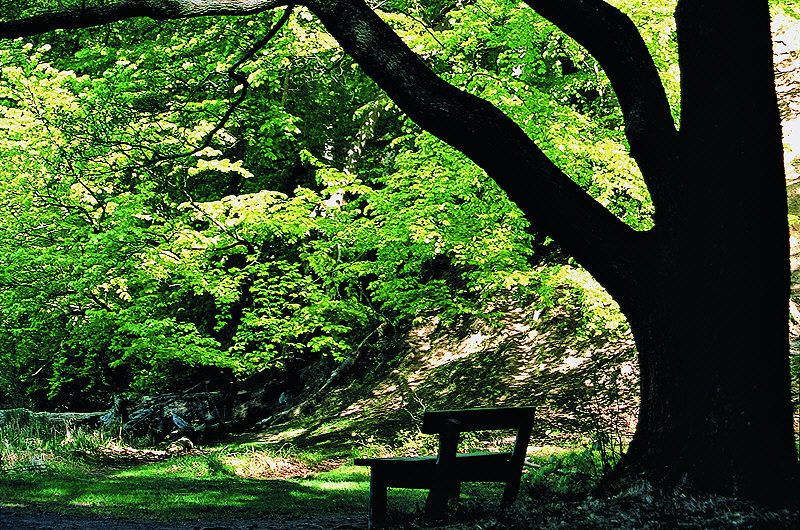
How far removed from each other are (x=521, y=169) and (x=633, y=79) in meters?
0.96

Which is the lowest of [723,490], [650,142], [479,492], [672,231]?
[479,492]

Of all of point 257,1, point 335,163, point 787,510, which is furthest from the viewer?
point 335,163

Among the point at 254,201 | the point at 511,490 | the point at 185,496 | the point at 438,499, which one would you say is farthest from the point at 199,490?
the point at 254,201

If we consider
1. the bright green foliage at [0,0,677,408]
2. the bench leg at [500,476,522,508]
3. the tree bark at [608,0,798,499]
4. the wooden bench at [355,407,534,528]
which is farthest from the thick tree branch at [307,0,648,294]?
the bright green foliage at [0,0,677,408]

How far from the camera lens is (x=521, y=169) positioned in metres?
5.19

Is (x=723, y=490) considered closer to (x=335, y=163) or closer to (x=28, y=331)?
(x=28, y=331)

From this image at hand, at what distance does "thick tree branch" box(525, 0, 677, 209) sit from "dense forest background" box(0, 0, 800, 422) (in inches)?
200

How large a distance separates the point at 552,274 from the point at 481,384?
9.55ft

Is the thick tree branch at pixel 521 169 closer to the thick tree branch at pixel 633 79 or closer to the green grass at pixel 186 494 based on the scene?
the thick tree branch at pixel 633 79

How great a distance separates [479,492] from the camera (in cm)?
763

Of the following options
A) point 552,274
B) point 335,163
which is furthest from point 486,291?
point 335,163

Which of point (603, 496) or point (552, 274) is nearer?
point (603, 496)

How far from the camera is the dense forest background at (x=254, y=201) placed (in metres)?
11.1

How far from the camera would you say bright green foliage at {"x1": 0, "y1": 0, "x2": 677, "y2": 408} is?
11141 mm
